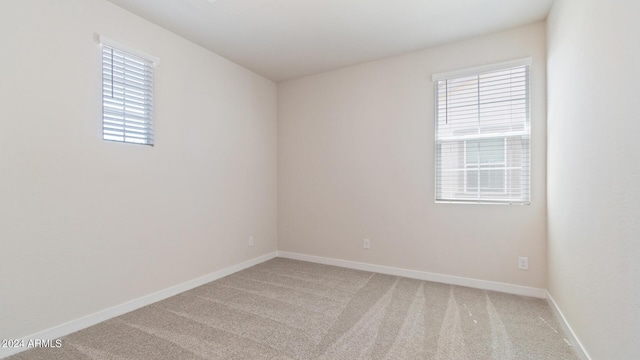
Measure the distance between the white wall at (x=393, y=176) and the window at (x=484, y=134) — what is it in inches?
3.5

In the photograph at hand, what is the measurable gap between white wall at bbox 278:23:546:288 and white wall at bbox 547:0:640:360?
352mm

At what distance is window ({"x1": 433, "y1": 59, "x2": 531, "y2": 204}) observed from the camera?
8.97ft

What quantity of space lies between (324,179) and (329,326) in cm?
205

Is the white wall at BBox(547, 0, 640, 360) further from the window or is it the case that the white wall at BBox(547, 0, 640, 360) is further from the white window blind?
the white window blind

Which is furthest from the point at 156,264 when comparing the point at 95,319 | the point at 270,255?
the point at 270,255

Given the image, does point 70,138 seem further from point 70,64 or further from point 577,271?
point 577,271

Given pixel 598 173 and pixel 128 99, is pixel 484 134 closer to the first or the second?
pixel 598 173

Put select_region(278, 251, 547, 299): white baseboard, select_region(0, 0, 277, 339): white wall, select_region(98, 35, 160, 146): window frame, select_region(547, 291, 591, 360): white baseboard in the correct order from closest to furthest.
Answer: select_region(547, 291, 591, 360): white baseboard
select_region(0, 0, 277, 339): white wall
select_region(98, 35, 160, 146): window frame
select_region(278, 251, 547, 299): white baseboard

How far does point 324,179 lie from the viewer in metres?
3.85

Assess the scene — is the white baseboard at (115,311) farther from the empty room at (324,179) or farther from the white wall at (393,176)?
the white wall at (393,176)

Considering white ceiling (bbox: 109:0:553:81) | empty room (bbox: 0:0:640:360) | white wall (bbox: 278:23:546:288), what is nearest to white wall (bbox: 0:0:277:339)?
empty room (bbox: 0:0:640:360)

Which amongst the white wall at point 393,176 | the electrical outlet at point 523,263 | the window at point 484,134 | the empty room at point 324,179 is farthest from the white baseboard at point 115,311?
the electrical outlet at point 523,263

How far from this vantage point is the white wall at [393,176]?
2729 mm

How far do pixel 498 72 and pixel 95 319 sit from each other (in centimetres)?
431
